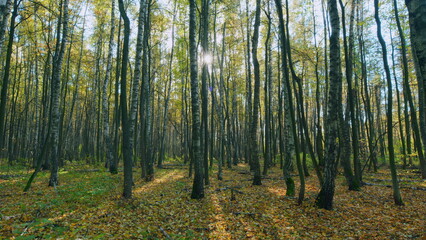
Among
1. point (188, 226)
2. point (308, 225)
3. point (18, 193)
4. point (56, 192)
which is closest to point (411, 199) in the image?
point (308, 225)

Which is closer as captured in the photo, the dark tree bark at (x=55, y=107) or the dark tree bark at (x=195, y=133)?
the dark tree bark at (x=195, y=133)

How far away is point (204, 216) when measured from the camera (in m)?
6.58

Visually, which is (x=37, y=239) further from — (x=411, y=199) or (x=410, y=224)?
(x=411, y=199)

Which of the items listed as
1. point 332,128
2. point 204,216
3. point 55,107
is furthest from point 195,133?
point 55,107

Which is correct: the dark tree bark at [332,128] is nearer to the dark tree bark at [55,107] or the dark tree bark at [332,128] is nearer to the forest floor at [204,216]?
the forest floor at [204,216]

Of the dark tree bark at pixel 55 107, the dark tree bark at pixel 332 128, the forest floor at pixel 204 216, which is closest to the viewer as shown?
the forest floor at pixel 204 216

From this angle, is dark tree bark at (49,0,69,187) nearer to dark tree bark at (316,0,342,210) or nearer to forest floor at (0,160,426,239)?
forest floor at (0,160,426,239)

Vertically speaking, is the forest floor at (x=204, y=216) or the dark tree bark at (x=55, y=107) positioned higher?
the dark tree bark at (x=55, y=107)

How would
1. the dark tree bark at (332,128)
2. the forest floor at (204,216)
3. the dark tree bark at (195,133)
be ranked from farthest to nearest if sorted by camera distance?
the dark tree bark at (195,133), the dark tree bark at (332,128), the forest floor at (204,216)

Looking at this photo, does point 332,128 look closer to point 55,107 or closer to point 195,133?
point 195,133

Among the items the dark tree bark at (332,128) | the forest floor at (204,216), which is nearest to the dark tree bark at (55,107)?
the forest floor at (204,216)

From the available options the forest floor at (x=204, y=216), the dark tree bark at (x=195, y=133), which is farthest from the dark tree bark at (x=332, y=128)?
the dark tree bark at (x=195, y=133)

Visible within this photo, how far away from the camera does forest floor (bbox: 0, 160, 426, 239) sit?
16.9ft

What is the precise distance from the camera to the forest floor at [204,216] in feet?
16.9
